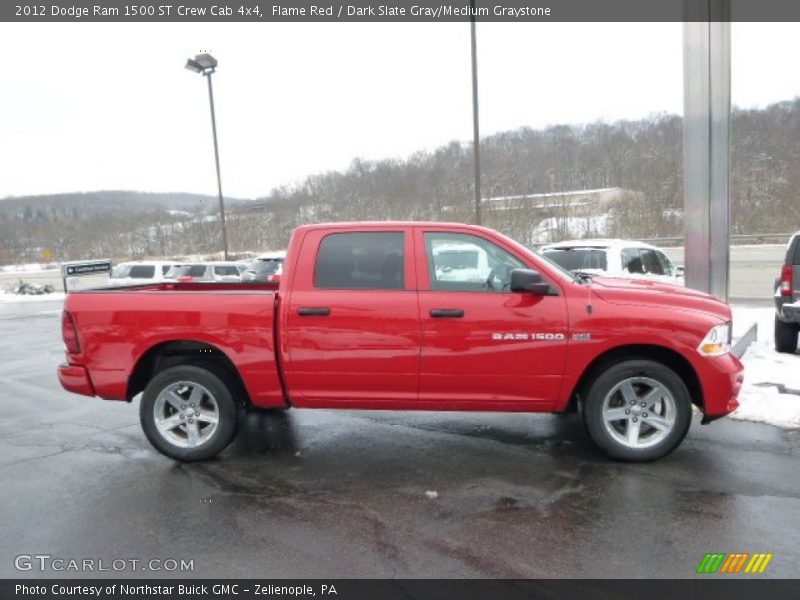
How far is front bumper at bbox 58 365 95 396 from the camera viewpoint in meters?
4.88

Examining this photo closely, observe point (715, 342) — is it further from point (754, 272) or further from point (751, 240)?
point (751, 240)

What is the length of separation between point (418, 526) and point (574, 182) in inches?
2944

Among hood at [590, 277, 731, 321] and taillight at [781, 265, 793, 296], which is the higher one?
hood at [590, 277, 731, 321]

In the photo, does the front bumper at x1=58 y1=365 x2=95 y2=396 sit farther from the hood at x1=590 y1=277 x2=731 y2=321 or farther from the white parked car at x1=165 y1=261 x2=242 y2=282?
the white parked car at x1=165 y1=261 x2=242 y2=282

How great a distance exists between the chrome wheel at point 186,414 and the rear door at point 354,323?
2.42 ft

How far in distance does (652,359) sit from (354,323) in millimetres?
2333

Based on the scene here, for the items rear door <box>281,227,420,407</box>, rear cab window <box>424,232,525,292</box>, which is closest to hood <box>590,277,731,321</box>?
rear cab window <box>424,232,525,292</box>

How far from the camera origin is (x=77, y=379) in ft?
16.0

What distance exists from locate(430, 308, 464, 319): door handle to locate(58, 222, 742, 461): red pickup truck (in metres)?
0.01

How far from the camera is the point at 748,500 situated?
3879 millimetres

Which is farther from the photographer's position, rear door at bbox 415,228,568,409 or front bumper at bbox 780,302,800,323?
front bumper at bbox 780,302,800,323

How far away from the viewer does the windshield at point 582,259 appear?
9.80 m
